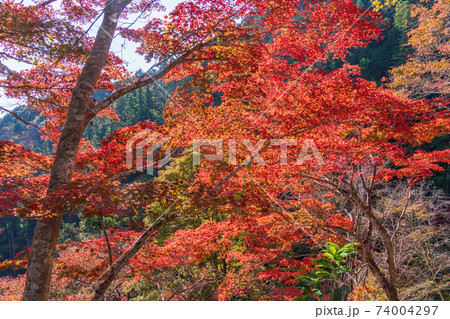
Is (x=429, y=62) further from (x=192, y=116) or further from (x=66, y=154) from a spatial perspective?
(x=66, y=154)

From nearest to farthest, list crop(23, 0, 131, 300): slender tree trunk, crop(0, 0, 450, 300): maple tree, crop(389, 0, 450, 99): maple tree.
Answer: crop(23, 0, 131, 300): slender tree trunk, crop(0, 0, 450, 300): maple tree, crop(389, 0, 450, 99): maple tree

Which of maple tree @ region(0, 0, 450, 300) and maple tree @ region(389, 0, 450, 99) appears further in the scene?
maple tree @ region(389, 0, 450, 99)

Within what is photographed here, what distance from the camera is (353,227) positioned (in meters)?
6.13

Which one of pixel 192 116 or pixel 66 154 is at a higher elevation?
pixel 192 116

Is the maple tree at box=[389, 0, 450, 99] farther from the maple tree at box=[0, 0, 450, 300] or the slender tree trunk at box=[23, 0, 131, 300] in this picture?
the slender tree trunk at box=[23, 0, 131, 300]

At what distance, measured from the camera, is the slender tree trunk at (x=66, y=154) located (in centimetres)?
250

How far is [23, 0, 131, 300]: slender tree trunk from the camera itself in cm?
250

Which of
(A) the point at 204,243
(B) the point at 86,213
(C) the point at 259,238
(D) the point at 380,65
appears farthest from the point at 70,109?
(D) the point at 380,65

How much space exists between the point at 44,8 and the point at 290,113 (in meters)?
3.80

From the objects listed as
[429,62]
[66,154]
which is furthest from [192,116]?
[429,62]

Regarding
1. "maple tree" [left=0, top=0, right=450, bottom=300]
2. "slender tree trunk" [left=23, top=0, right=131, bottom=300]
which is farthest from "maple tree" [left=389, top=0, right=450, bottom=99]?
"slender tree trunk" [left=23, top=0, right=131, bottom=300]

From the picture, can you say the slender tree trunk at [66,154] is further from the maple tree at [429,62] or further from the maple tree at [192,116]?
the maple tree at [429,62]

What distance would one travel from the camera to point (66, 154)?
2.73 meters
